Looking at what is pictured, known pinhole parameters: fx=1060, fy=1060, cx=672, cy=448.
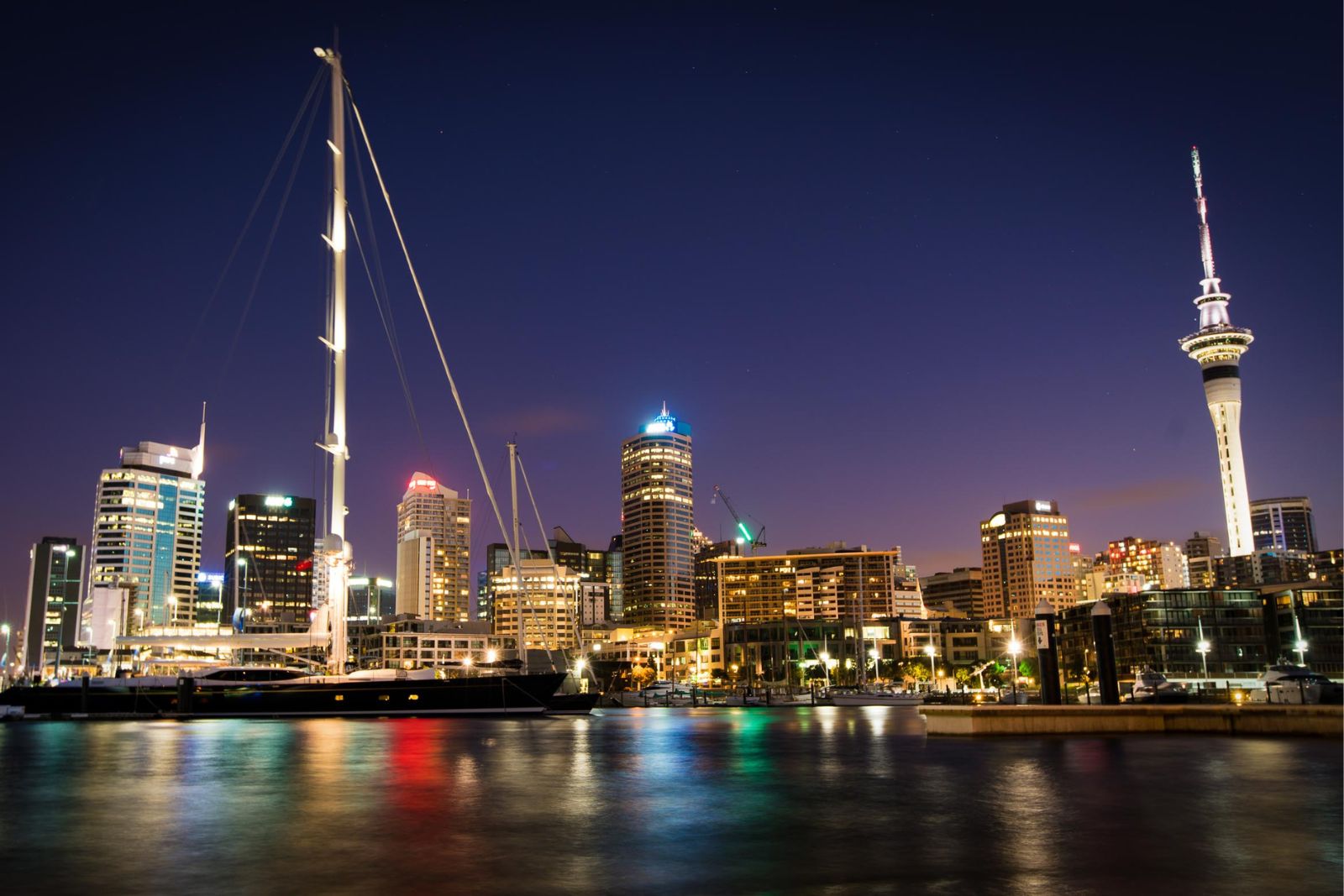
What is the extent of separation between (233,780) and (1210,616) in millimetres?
179937

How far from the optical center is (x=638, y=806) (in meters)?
23.3

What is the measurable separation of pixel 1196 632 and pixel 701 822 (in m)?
179

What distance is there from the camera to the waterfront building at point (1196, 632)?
173 meters

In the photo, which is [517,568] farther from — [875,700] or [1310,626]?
[1310,626]

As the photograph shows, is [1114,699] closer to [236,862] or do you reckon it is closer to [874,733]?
[874,733]

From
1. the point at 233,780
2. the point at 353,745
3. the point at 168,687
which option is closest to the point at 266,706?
the point at 168,687

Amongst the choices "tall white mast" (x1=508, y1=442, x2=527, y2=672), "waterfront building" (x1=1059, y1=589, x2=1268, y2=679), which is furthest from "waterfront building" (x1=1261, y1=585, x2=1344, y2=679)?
"tall white mast" (x1=508, y1=442, x2=527, y2=672)

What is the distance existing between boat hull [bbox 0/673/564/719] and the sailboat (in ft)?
0.26

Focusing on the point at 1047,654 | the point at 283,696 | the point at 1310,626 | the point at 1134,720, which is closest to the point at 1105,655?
the point at 1047,654

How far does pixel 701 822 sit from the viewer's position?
2044 cm

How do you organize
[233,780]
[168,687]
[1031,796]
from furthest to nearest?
[168,687]
[233,780]
[1031,796]

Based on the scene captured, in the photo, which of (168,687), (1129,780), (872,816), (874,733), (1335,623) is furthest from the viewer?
(1335,623)

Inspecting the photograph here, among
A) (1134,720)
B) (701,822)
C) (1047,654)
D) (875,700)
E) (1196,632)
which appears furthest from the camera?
(1196,632)

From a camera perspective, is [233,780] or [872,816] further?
[233,780]
